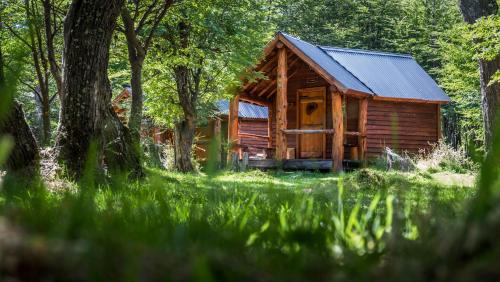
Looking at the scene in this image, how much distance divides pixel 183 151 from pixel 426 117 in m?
10.8

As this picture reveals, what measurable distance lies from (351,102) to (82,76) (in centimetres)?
1648

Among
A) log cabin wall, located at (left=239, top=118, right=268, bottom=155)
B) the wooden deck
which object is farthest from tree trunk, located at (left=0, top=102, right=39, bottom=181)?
log cabin wall, located at (left=239, top=118, right=268, bottom=155)

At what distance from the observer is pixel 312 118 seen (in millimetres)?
22047

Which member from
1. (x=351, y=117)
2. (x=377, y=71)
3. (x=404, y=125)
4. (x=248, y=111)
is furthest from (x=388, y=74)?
(x=248, y=111)

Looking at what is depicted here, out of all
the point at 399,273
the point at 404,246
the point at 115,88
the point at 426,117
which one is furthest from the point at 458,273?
the point at 115,88

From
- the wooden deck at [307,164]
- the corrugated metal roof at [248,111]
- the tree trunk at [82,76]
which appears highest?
the corrugated metal roof at [248,111]

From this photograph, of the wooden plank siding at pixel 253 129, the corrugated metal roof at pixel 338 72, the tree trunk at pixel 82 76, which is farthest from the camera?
the wooden plank siding at pixel 253 129

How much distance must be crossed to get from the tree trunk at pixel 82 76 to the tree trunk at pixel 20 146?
2.34ft

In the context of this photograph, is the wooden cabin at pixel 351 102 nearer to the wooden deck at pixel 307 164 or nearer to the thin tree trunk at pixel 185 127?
the wooden deck at pixel 307 164

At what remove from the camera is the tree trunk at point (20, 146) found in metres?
5.50

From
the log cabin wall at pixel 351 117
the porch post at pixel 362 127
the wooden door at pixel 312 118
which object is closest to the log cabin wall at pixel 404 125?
the log cabin wall at pixel 351 117

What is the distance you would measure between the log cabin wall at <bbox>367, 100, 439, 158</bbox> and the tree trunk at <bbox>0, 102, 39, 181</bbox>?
55.9ft

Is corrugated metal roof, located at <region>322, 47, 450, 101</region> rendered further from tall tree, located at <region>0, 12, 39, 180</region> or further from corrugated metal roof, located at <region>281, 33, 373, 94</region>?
tall tree, located at <region>0, 12, 39, 180</region>

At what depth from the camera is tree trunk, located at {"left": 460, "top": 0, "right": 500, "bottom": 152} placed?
12188 mm
